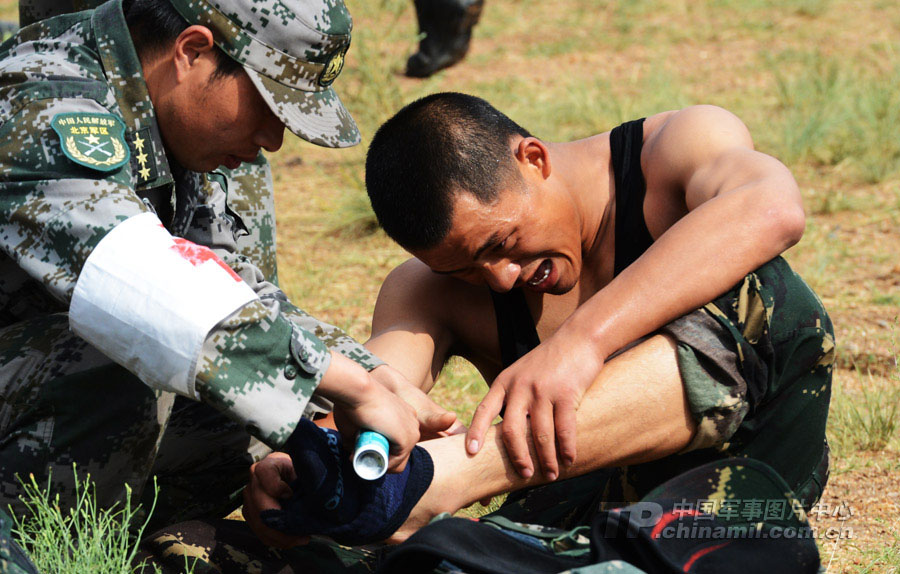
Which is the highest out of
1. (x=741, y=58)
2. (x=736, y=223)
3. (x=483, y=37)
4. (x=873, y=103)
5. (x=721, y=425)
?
(x=736, y=223)

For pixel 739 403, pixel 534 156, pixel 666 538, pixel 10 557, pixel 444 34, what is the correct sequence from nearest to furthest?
pixel 10 557, pixel 666 538, pixel 739 403, pixel 534 156, pixel 444 34

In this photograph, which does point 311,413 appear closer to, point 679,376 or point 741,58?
point 679,376

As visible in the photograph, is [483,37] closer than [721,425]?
No

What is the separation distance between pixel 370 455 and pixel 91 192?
741 mm

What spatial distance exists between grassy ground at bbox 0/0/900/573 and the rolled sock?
112 cm

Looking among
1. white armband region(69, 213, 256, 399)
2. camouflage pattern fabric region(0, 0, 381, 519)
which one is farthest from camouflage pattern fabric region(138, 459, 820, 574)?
white armband region(69, 213, 256, 399)

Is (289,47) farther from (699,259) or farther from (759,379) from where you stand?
(759,379)

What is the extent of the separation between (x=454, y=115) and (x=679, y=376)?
88 cm

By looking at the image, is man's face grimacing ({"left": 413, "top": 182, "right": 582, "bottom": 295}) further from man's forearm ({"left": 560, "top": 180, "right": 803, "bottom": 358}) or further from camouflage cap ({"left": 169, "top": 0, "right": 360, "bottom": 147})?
camouflage cap ({"left": 169, "top": 0, "right": 360, "bottom": 147})

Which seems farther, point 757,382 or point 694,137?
point 694,137

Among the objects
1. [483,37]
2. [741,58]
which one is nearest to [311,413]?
[741,58]

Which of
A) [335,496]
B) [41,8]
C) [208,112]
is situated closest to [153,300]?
[335,496]

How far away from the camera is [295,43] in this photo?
235 cm

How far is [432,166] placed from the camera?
2523 millimetres
